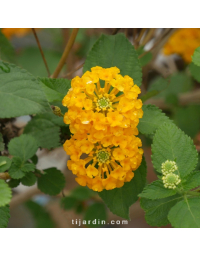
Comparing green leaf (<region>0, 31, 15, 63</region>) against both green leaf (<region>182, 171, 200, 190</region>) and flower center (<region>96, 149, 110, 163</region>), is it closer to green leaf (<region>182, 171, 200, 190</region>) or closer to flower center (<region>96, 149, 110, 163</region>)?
flower center (<region>96, 149, 110, 163</region>)

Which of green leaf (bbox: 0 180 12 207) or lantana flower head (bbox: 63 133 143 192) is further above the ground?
lantana flower head (bbox: 63 133 143 192)

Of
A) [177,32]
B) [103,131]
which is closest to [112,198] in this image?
[103,131]

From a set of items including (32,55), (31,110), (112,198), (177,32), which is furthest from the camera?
(32,55)

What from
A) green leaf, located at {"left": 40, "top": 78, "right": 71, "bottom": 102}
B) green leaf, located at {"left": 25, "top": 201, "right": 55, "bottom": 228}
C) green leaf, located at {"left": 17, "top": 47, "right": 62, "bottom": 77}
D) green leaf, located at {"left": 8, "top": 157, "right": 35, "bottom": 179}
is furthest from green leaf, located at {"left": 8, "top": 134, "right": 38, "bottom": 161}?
green leaf, located at {"left": 17, "top": 47, "right": 62, "bottom": 77}

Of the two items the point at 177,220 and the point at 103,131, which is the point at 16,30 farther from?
the point at 177,220

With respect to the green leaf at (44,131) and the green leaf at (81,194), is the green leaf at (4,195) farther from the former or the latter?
the green leaf at (81,194)

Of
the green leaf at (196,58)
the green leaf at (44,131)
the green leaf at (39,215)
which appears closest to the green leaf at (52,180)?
the green leaf at (44,131)
